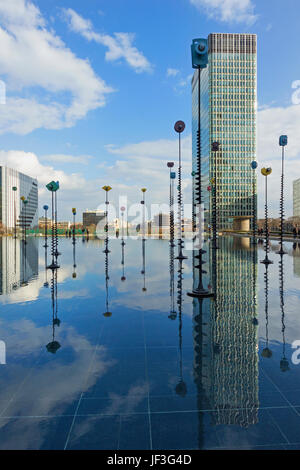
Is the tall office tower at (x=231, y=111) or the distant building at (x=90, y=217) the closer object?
the tall office tower at (x=231, y=111)

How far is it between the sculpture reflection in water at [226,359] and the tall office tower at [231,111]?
10940 centimetres

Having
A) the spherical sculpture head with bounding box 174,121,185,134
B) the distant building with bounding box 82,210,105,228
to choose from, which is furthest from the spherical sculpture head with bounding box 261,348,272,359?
the distant building with bounding box 82,210,105,228

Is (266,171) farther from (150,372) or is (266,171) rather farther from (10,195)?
(10,195)

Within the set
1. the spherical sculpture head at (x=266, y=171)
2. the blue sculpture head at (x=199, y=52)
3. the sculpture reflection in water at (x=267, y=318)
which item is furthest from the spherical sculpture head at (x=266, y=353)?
the spherical sculpture head at (x=266, y=171)

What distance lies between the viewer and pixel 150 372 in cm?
543

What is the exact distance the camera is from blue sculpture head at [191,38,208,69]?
1093cm

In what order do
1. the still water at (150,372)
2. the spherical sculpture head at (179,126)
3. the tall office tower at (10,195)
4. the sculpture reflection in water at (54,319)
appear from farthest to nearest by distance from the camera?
the tall office tower at (10,195)
the spherical sculpture head at (179,126)
the sculpture reflection in water at (54,319)
the still water at (150,372)

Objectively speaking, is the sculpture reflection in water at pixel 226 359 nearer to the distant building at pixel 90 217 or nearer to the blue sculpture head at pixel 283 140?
the blue sculpture head at pixel 283 140

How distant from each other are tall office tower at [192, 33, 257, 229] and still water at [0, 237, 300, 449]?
111 meters

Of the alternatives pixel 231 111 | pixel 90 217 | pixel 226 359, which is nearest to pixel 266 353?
pixel 226 359

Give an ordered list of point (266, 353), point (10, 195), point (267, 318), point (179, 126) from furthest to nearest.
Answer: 1. point (10, 195)
2. point (179, 126)
3. point (267, 318)
4. point (266, 353)

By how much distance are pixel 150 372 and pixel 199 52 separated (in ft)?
39.5

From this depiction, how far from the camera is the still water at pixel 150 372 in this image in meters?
3.80

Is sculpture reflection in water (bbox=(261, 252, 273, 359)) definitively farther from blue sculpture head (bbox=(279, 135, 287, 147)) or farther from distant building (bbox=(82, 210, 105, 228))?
distant building (bbox=(82, 210, 105, 228))
